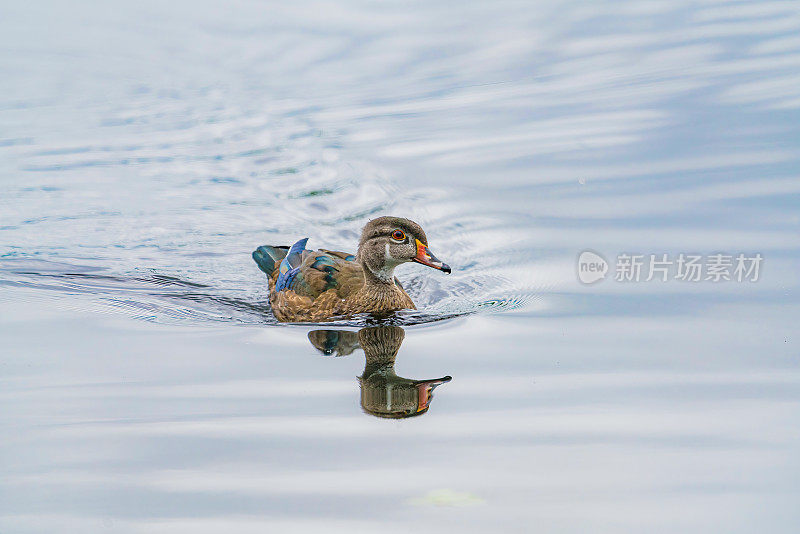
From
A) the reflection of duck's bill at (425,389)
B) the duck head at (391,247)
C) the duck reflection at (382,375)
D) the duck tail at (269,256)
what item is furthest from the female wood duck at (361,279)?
the reflection of duck's bill at (425,389)

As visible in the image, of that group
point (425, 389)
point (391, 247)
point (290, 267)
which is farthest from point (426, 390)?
point (290, 267)

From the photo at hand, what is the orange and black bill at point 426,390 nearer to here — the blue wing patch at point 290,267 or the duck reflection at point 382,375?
the duck reflection at point 382,375

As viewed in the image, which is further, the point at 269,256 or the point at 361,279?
the point at 269,256

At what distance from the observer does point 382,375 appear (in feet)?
25.9

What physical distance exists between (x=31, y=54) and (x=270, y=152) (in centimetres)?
745

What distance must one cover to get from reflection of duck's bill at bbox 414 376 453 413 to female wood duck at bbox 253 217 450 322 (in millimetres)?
2208

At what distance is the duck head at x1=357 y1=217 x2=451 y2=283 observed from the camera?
32.2ft

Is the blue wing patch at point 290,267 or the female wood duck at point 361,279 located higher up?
the blue wing patch at point 290,267

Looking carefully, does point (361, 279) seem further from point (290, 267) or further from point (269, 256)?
point (269, 256)

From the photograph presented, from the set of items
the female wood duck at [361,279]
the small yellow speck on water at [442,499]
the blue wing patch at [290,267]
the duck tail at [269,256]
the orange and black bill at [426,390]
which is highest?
the duck tail at [269,256]

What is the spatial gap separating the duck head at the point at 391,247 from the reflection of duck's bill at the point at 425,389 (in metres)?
2.10

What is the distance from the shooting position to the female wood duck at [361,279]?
387 inches

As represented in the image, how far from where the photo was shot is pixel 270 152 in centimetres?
1514

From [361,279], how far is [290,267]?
0.93 meters
